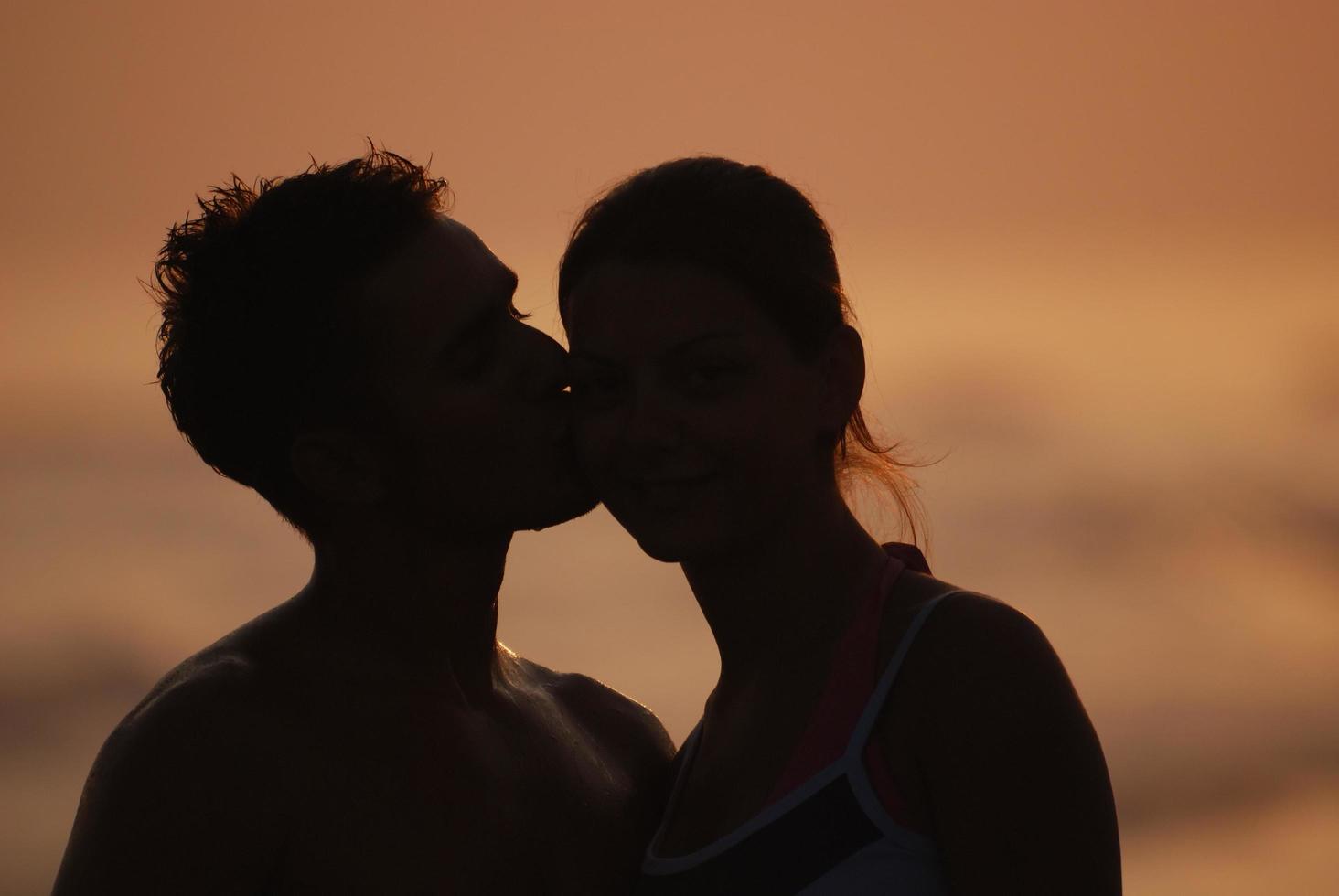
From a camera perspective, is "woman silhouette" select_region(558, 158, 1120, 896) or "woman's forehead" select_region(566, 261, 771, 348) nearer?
"woman silhouette" select_region(558, 158, 1120, 896)

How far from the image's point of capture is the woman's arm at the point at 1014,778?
2.61 m

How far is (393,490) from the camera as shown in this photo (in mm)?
3451

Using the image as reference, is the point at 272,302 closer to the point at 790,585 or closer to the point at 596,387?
the point at 596,387

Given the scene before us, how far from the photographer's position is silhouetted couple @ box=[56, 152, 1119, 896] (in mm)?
2701

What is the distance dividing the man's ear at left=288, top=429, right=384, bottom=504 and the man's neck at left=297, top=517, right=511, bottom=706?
11 centimetres

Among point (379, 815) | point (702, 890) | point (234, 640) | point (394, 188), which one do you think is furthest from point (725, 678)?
point (394, 188)

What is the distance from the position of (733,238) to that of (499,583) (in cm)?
107

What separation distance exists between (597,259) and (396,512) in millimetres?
770

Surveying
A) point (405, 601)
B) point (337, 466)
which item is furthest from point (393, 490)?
point (405, 601)

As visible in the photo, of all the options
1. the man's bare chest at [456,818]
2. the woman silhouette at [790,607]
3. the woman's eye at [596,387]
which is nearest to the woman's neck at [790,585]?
the woman silhouette at [790,607]

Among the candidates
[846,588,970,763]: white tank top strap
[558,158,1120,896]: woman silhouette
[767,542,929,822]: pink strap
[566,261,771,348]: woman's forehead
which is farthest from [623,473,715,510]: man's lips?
[846,588,970,763]: white tank top strap

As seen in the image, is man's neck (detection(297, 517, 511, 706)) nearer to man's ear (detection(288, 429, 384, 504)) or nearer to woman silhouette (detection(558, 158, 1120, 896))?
man's ear (detection(288, 429, 384, 504))

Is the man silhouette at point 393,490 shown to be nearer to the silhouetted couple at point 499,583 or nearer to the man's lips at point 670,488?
the silhouetted couple at point 499,583

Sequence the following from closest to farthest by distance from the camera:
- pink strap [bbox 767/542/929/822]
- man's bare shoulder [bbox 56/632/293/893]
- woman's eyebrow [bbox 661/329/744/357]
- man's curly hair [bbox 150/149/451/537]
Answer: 1. pink strap [bbox 767/542/929/822]
2. man's bare shoulder [bbox 56/632/293/893]
3. woman's eyebrow [bbox 661/329/744/357]
4. man's curly hair [bbox 150/149/451/537]
